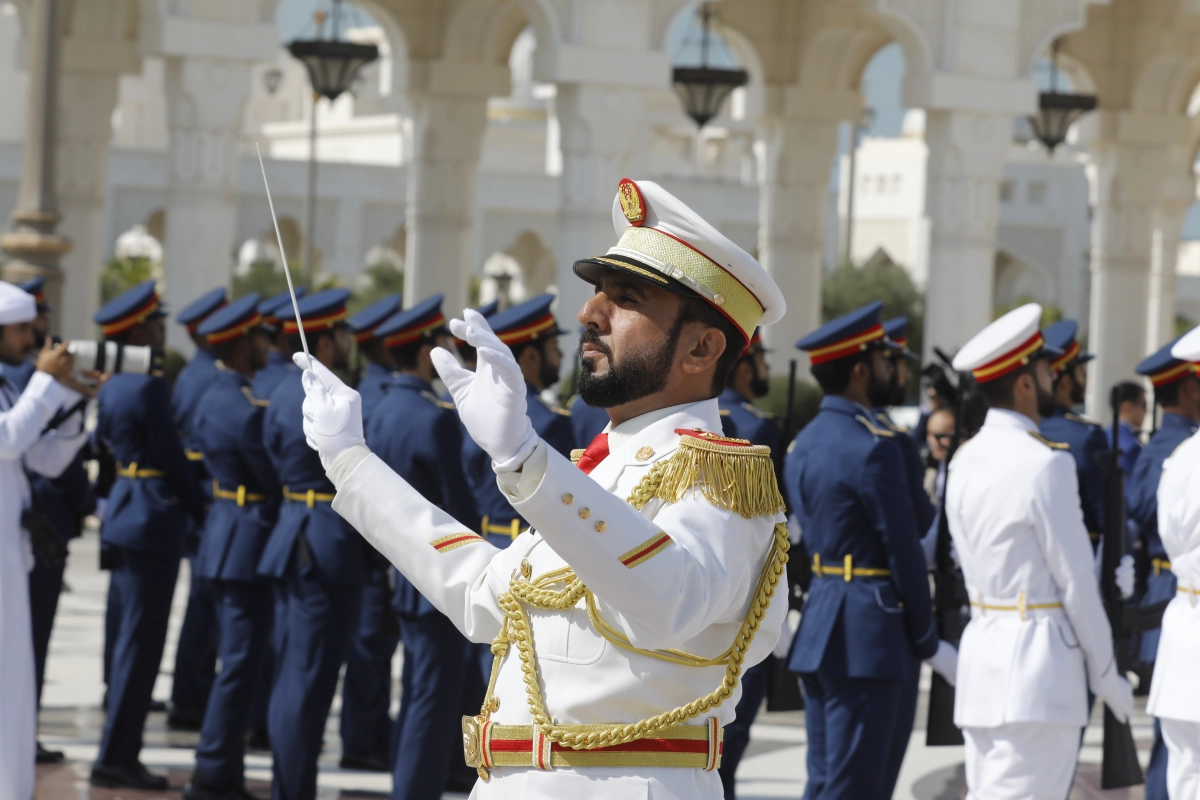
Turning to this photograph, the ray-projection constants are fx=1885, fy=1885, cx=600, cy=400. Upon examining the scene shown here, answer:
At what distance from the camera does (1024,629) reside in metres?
6.12

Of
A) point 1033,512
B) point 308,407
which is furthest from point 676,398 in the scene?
point 1033,512

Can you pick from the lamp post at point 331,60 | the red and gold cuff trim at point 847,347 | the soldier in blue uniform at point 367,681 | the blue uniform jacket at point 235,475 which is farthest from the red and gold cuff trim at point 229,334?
the lamp post at point 331,60

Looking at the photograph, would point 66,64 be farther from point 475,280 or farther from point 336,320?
point 475,280

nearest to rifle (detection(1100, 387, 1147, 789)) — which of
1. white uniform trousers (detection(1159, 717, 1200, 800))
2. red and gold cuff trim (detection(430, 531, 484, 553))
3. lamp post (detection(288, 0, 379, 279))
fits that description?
→ white uniform trousers (detection(1159, 717, 1200, 800))

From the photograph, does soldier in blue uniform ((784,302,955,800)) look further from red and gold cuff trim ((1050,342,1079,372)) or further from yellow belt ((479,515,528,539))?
red and gold cuff trim ((1050,342,1079,372))

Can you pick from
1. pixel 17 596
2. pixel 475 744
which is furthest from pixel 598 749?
pixel 17 596

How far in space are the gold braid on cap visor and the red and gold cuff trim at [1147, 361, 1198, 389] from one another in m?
5.04

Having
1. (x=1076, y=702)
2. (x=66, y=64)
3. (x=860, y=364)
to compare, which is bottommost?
(x=1076, y=702)

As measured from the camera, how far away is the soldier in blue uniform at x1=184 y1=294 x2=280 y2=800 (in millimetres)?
7508

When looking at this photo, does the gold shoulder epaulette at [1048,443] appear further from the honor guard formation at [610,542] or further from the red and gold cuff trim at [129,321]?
the red and gold cuff trim at [129,321]

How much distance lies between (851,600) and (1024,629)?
0.59m

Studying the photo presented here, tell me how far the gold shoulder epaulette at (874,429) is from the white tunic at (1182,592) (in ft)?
3.02

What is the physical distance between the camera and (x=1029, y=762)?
6141mm

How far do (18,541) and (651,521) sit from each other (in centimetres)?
419
